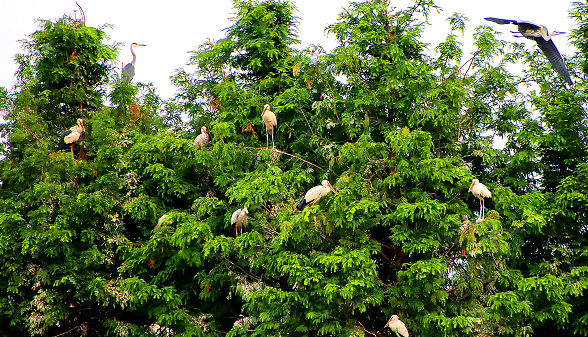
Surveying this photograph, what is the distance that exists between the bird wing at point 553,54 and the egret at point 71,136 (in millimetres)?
9201

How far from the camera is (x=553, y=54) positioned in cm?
1153

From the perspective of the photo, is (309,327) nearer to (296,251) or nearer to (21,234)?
(296,251)

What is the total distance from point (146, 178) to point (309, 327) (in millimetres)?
5199

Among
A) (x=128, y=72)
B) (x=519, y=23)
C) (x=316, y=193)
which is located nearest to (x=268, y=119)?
(x=316, y=193)

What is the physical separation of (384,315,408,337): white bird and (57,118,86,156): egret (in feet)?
24.5

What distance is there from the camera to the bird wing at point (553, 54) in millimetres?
11398

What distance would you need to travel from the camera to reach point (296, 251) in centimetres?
1116

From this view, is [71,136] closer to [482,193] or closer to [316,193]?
[316,193]

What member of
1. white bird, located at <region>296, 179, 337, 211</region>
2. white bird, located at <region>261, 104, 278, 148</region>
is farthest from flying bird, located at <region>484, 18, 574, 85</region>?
white bird, located at <region>261, 104, 278, 148</region>

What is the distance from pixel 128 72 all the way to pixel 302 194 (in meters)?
6.91

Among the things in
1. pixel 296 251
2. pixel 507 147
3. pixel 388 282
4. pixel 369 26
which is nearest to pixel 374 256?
pixel 388 282

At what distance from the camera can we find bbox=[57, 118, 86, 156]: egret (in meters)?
13.6

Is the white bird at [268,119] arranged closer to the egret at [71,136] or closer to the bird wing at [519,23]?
the egret at [71,136]

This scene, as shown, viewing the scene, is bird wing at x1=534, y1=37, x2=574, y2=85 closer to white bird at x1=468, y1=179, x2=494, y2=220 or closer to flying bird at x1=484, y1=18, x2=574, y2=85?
flying bird at x1=484, y1=18, x2=574, y2=85
